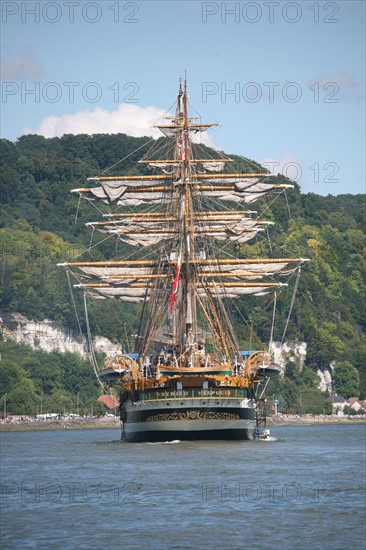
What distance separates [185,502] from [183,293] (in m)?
63.0

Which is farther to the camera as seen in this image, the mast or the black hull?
the mast

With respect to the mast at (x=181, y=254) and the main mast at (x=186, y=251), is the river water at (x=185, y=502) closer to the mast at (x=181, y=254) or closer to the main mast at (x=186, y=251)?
the main mast at (x=186, y=251)

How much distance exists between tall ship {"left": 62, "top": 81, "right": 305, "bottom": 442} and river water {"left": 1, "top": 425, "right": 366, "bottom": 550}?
21281 millimetres

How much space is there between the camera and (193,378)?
103500 mm

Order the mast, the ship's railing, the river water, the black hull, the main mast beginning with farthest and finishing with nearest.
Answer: the mast, the main mast, the ship's railing, the black hull, the river water

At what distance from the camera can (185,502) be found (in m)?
53.0

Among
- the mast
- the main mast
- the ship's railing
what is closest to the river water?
the ship's railing

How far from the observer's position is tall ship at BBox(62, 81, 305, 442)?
103250 mm

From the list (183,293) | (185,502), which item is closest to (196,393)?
(183,293)

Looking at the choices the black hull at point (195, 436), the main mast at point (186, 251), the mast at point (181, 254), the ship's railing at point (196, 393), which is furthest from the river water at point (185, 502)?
the mast at point (181, 254)

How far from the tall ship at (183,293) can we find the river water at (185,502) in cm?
2128

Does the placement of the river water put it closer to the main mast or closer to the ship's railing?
the ship's railing

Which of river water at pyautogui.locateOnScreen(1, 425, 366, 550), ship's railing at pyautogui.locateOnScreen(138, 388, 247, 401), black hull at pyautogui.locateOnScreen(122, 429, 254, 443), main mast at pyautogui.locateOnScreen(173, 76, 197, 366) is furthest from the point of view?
main mast at pyautogui.locateOnScreen(173, 76, 197, 366)

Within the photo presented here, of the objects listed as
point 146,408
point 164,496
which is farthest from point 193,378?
point 164,496
